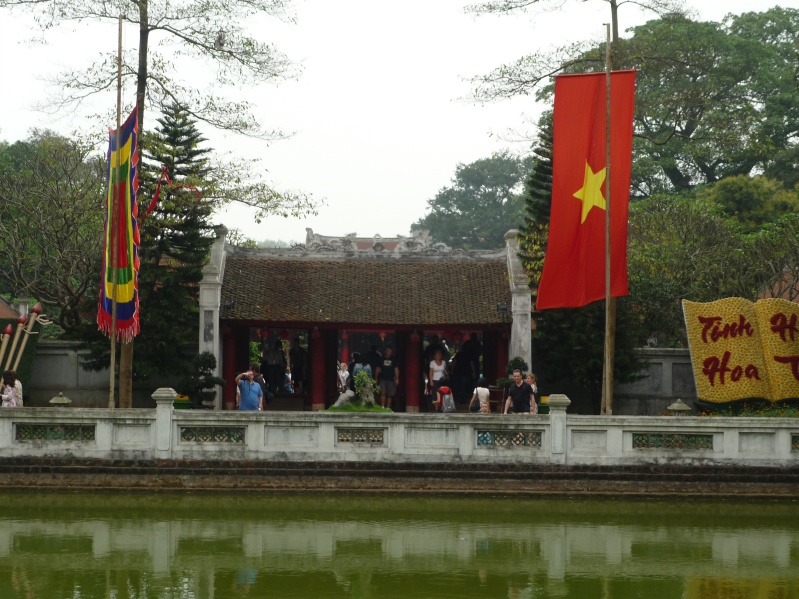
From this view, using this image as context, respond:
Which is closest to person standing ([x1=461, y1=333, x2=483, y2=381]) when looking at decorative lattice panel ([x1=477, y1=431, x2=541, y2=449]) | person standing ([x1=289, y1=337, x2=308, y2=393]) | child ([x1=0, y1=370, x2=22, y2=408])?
person standing ([x1=289, y1=337, x2=308, y2=393])

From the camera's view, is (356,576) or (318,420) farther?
(318,420)

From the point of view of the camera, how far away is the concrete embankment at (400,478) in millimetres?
15961

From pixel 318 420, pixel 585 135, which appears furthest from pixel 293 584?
pixel 585 135

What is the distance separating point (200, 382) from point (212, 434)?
8.12 metres

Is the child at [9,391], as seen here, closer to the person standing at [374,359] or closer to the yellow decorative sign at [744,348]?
the person standing at [374,359]

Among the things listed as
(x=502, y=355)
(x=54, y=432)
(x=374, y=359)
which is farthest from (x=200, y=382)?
(x=54, y=432)

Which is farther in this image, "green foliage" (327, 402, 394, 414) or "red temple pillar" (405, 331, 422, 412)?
"red temple pillar" (405, 331, 422, 412)

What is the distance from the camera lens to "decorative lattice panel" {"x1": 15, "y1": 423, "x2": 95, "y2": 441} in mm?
16219

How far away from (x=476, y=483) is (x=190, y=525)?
429 centimetres

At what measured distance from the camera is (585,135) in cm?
1781

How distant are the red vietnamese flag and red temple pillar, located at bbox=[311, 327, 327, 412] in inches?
→ 352

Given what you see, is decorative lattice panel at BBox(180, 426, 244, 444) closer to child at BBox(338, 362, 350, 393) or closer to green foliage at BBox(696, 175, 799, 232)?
child at BBox(338, 362, 350, 393)

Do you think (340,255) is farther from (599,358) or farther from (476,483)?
(476,483)

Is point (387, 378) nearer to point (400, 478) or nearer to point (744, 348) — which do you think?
point (744, 348)
